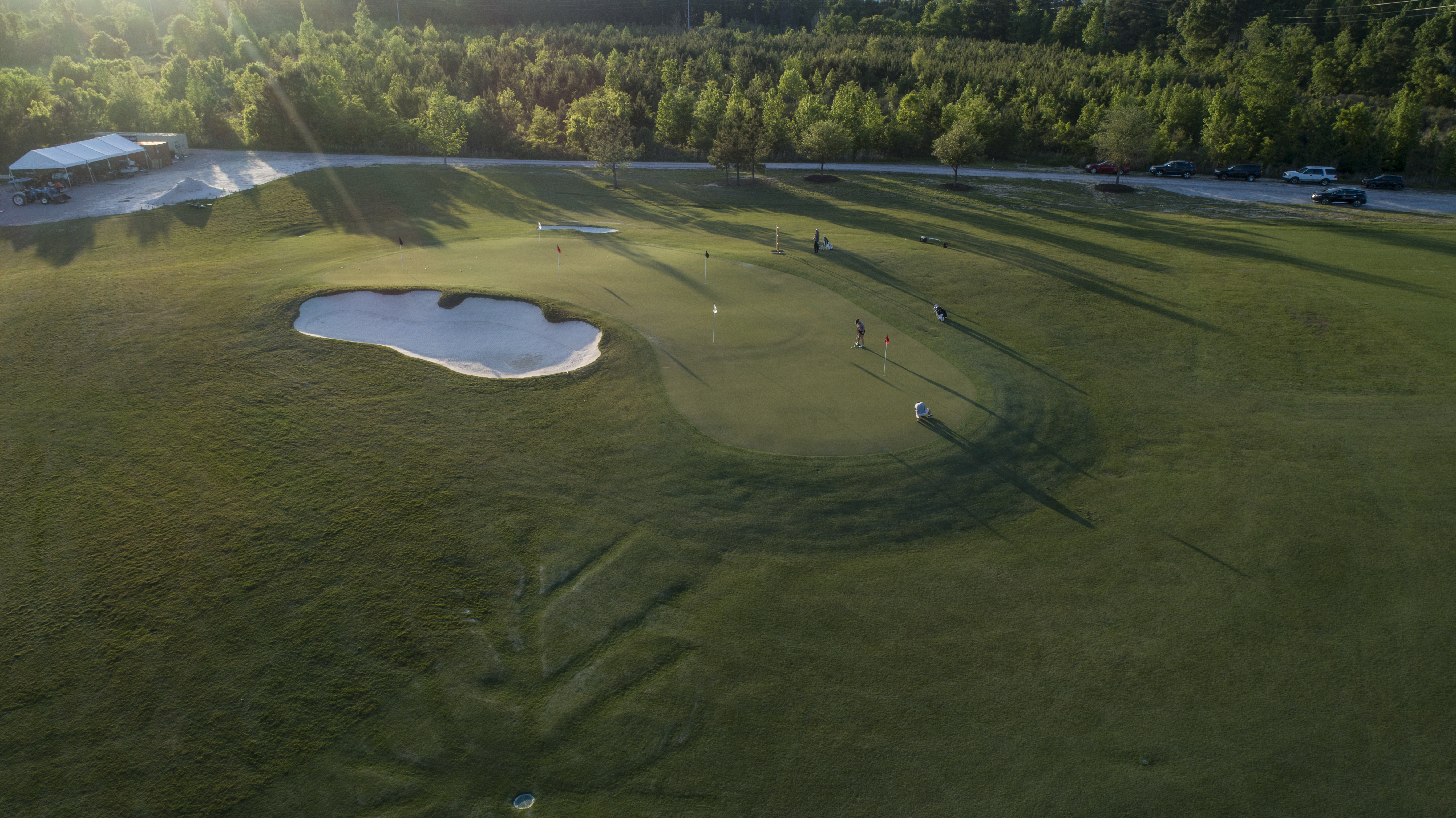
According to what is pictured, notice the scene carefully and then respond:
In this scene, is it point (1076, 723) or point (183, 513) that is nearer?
point (1076, 723)

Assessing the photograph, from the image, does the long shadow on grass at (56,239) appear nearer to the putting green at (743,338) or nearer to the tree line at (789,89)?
the putting green at (743,338)

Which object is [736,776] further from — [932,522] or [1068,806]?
[932,522]

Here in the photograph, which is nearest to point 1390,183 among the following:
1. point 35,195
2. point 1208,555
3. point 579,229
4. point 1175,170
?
point 1175,170

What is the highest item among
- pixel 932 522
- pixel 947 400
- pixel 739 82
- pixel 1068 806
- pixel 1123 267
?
pixel 739 82

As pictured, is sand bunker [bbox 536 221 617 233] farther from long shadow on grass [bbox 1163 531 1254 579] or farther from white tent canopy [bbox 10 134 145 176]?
white tent canopy [bbox 10 134 145 176]

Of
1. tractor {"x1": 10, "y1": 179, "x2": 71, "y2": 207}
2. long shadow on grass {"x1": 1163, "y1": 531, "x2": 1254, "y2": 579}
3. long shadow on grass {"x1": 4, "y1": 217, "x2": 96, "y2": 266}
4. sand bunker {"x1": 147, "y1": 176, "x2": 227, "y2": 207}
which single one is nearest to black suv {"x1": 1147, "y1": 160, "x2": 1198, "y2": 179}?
long shadow on grass {"x1": 1163, "y1": 531, "x2": 1254, "y2": 579}

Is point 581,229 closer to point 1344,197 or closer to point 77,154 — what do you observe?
point 77,154

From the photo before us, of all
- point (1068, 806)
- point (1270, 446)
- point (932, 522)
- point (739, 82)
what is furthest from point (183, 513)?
point (739, 82)
